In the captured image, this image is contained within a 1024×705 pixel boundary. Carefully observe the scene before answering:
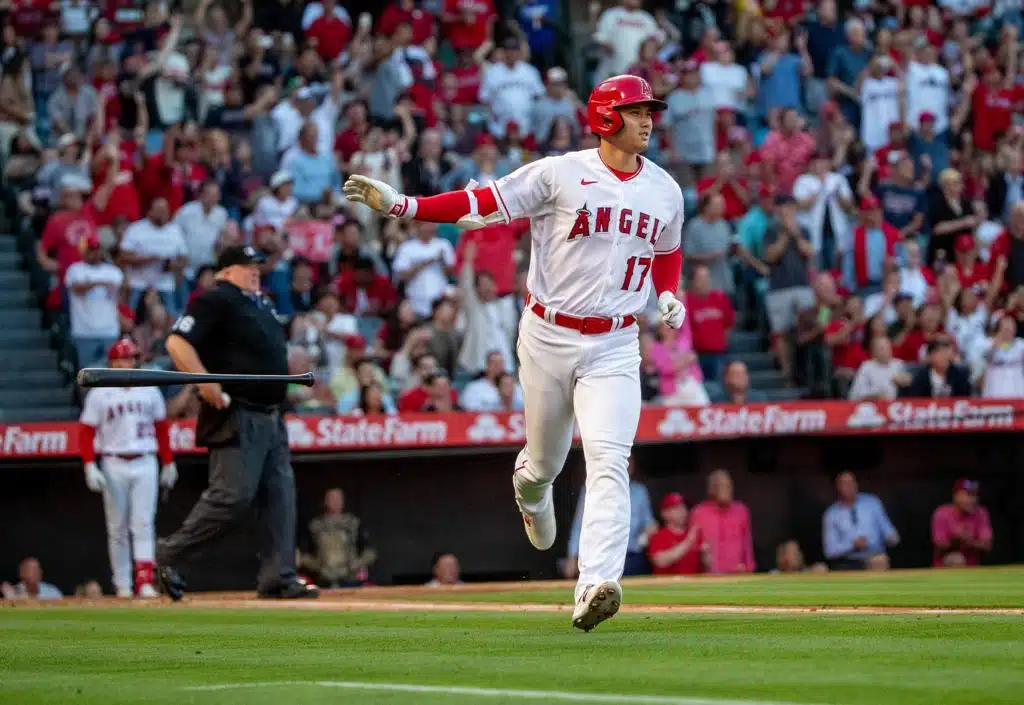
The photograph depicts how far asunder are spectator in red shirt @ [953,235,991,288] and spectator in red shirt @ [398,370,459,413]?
6.23m

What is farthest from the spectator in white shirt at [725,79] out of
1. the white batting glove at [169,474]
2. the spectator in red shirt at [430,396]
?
the white batting glove at [169,474]

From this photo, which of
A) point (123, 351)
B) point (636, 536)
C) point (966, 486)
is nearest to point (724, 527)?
point (636, 536)

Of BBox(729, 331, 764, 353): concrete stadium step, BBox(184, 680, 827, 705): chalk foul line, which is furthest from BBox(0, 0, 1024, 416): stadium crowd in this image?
BBox(184, 680, 827, 705): chalk foul line

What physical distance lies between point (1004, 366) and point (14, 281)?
9463 millimetres

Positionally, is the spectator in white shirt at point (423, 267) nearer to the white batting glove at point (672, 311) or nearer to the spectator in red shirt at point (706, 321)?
the spectator in red shirt at point (706, 321)

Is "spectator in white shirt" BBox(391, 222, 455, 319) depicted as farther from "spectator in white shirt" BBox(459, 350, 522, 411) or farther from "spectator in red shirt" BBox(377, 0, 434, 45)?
"spectator in red shirt" BBox(377, 0, 434, 45)

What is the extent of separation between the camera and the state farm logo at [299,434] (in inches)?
593

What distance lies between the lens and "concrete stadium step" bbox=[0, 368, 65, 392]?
1650 centimetres

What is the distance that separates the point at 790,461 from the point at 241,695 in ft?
41.6

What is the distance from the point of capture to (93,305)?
627 inches

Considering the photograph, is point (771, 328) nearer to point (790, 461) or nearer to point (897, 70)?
point (790, 461)

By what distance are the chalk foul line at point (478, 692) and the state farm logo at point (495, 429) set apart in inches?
391

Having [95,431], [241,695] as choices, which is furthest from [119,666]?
[95,431]

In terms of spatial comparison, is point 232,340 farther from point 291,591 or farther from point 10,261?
point 10,261
